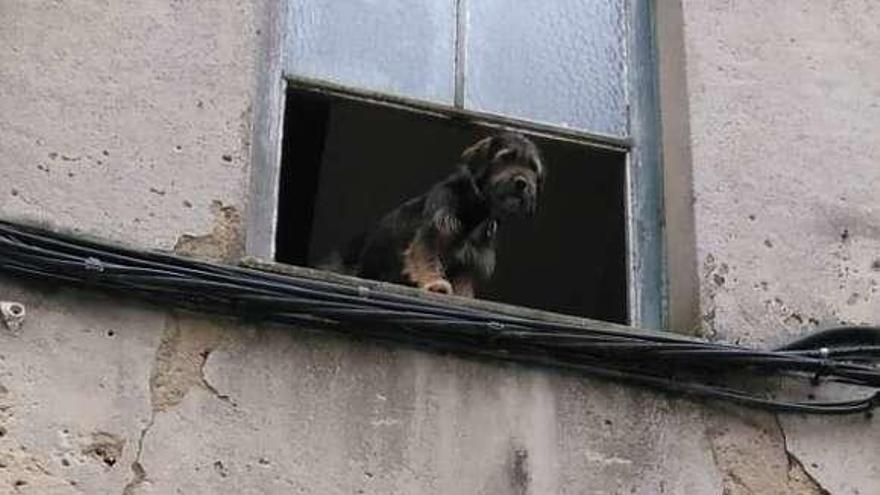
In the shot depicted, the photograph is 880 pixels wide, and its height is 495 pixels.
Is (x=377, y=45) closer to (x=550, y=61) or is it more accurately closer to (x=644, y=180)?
(x=550, y=61)

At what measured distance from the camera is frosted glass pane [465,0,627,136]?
647 centimetres

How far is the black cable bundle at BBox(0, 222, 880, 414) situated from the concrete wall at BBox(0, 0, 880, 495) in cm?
5

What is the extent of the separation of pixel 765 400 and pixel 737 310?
1.07 ft

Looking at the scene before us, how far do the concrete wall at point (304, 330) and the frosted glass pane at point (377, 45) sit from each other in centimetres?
22

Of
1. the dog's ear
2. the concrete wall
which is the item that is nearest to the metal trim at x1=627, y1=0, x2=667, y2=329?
the concrete wall

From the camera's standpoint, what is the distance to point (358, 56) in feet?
20.9

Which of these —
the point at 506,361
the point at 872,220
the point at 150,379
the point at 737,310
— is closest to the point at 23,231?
the point at 150,379

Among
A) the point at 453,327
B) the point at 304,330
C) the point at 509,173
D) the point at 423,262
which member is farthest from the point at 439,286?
the point at 304,330

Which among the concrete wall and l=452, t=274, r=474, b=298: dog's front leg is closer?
the concrete wall

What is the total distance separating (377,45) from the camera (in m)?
6.41

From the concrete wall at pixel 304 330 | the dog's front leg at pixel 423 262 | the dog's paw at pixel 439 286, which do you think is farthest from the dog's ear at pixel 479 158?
the concrete wall at pixel 304 330

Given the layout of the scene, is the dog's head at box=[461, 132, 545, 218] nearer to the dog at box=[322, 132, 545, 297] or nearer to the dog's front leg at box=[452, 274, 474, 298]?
the dog at box=[322, 132, 545, 297]

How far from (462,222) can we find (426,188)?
5.97ft

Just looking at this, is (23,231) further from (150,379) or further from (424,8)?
(424,8)
